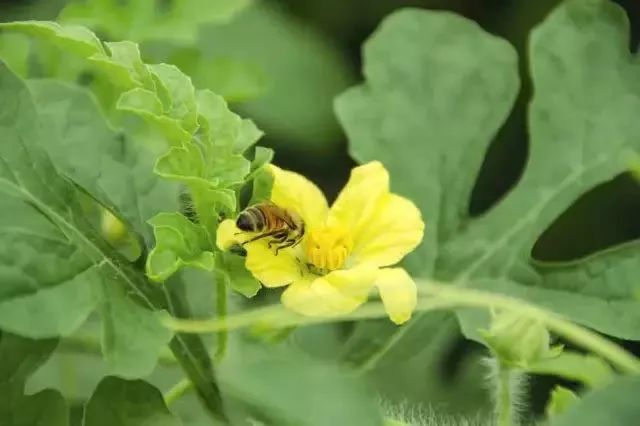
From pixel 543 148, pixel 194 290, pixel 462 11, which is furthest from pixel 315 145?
pixel 194 290

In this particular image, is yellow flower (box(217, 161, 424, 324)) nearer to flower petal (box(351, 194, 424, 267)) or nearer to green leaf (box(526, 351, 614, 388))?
flower petal (box(351, 194, 424, 267))

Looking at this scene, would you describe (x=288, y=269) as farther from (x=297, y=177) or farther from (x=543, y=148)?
(x=543, y=148)

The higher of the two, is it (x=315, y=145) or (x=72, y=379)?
(x=72, y=379)

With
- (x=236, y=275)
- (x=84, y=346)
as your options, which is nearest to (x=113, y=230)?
(x=84, y=346)

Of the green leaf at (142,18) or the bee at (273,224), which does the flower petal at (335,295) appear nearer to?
the bee at (273,224)

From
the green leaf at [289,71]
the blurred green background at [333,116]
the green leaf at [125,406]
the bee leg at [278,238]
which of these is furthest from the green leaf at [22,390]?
the green leaf at [289,71]

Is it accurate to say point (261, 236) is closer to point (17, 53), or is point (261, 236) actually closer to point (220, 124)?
point (220, 124)
